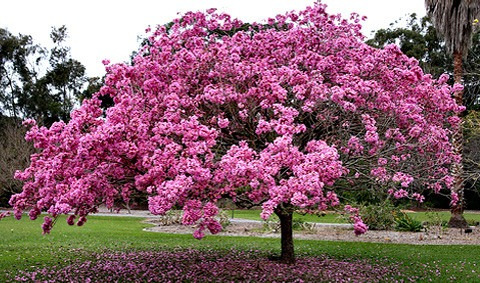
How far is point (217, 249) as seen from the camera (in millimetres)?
12461

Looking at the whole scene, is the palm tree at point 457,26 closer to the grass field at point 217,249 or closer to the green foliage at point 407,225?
the green foliage at point 407,225

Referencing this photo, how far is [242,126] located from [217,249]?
5.27m

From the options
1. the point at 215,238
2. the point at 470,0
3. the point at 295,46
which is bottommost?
the point at 215,238

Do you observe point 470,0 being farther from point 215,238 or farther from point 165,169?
point 165,169

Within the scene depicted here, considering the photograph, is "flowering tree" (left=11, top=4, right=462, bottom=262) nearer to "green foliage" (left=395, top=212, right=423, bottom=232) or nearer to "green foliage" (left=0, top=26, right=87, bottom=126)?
"green foliage" (left=395, top=212, right=423, bottom=232)

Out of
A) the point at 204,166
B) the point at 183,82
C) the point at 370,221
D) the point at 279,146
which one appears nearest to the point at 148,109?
the point at 183,82

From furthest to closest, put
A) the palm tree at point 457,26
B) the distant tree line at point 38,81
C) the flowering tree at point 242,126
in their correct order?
1. the distant tree line at point 38,81
2. the palm tree at point 457,26
3. the flowering tree at point 242,126

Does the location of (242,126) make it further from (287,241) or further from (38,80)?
(38,80)

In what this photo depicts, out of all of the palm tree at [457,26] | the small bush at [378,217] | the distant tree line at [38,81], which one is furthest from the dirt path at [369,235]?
the distant tree line at [38,81]

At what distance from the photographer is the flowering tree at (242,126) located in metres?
6.21

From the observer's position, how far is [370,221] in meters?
18.1

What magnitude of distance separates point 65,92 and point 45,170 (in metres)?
38.6

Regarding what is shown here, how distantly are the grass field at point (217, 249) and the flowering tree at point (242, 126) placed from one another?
1925mm

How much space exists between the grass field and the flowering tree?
6.32ft
